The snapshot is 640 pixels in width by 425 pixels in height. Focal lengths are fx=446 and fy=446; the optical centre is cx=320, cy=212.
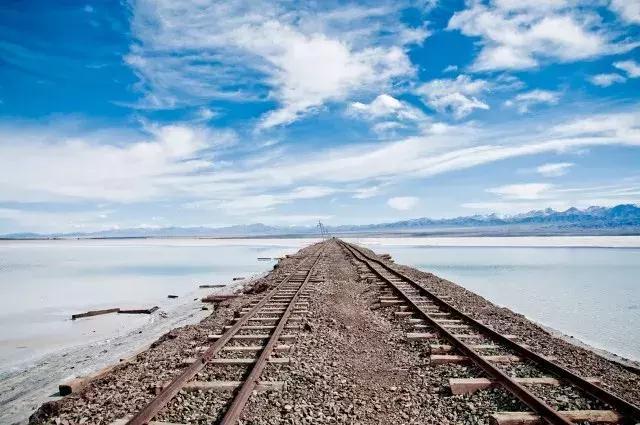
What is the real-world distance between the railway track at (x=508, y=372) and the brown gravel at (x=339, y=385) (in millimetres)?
184

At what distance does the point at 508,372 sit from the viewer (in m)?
7.18

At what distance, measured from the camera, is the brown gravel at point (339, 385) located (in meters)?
5.66

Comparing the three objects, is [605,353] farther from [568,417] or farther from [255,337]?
[255,337]

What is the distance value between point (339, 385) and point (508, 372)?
278cm

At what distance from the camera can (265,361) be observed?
737cm

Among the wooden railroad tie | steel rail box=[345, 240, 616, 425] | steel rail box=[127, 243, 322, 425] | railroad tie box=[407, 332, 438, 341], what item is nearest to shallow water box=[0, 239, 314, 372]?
the wooden railroad tie

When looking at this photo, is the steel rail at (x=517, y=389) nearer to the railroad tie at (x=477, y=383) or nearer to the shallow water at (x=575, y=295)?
the railroad tie at (x=477, y=383)

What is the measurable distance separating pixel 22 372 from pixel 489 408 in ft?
33.4

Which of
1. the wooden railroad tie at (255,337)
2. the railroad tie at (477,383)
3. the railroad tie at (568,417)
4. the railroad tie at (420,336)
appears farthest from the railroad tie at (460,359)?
the wooden railroad tie at (255,337)

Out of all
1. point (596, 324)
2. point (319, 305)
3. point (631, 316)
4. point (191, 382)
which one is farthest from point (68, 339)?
point (631, 316)

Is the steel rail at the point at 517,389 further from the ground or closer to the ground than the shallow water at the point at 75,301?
further from the ground

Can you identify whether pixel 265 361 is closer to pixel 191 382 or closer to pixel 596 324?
pixel 191 382

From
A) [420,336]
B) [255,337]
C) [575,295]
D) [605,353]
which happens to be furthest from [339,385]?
[575,295]

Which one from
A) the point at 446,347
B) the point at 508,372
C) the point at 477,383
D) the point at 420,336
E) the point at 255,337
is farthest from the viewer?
the point at 420,336
